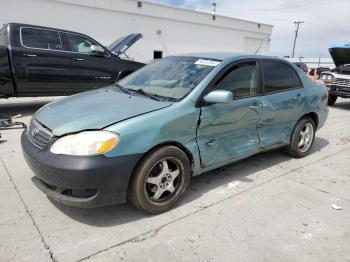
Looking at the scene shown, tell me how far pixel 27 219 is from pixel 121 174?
3.34 feet

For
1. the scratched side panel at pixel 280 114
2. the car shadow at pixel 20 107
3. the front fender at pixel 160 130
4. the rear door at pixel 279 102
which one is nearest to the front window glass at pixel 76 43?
the car shadow at pixel 20 107

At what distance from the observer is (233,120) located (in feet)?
12.0

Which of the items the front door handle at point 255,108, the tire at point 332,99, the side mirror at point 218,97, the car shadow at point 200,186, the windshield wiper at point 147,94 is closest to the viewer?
the car shadow at point 200,186

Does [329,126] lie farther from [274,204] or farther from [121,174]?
[121,174]

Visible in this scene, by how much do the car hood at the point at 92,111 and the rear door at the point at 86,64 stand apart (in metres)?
4.01

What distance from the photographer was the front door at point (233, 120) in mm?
3396

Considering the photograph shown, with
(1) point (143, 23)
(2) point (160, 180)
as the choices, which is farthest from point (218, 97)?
(1) point (143, 23)

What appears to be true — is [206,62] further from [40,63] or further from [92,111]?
[40,63]

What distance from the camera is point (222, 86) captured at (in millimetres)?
3582

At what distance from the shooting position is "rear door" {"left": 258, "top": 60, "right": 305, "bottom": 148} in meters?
4.17

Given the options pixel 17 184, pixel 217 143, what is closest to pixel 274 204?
pixel 217 143

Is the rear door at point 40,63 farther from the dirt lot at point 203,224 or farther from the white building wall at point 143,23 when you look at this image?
the white building wall at point 143,23

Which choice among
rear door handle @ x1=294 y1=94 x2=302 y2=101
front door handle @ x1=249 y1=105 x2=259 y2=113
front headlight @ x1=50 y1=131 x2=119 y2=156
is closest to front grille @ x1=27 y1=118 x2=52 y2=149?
front headlight @ x1=50 y1=131 x2=119 y2=156

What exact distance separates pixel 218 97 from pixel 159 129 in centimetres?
73
